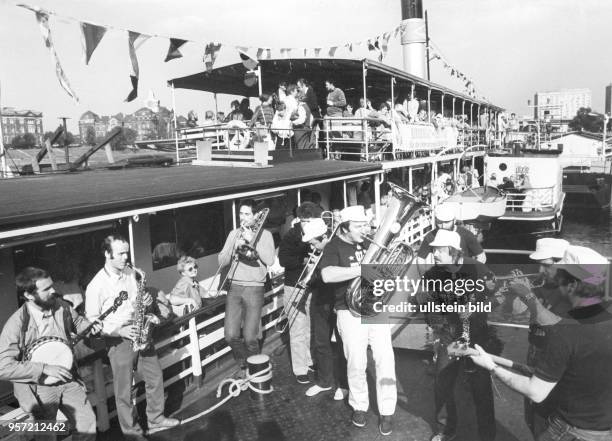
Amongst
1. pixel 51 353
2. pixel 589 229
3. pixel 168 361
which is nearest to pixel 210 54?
pixel 168 361

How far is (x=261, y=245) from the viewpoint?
571 centimetres

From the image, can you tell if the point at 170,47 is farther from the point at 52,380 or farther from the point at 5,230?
the point at 52,380

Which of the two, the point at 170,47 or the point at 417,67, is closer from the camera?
the point at 170,47

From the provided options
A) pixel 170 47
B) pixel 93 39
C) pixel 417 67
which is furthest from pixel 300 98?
pixel 417 67

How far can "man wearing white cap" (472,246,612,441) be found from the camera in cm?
264

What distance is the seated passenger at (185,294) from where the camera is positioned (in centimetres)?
592

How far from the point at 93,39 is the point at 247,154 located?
148 inches

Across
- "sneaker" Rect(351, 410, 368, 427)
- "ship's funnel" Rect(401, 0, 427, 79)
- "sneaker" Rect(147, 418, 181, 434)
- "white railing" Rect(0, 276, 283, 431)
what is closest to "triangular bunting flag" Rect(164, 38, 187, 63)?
"white railing" Rect(0, 276, 283, 431)

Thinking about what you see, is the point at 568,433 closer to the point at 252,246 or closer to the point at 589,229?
the point at 252,246

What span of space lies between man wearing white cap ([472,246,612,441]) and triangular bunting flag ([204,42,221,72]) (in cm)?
989

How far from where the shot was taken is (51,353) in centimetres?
378

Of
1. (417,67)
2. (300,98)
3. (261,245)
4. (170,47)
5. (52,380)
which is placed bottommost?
(52,380)

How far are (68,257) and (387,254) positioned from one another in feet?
12.6

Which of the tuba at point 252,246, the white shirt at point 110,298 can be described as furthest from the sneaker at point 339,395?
the white shirt at point 110,298
